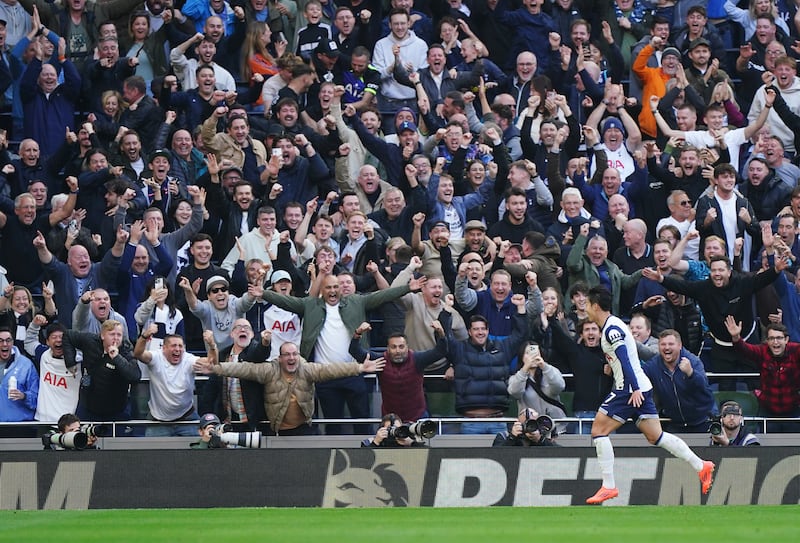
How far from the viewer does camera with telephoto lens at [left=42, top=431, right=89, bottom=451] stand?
15617mm

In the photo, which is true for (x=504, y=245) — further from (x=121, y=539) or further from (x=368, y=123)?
(x=121, y=539)

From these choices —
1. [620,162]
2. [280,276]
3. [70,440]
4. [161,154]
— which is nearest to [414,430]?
[280,276]

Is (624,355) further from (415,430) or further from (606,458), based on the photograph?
(415,430)

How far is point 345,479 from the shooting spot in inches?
617

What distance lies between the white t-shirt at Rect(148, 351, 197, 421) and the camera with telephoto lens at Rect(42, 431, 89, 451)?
1.27 metres

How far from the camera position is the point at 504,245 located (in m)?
18.0

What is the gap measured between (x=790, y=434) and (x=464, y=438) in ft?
12.0

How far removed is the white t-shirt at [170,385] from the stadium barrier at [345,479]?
3.86 feet

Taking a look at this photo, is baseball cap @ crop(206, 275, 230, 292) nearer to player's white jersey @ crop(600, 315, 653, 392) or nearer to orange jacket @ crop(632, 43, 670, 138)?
player's white jersey @ crop(600, 315, 653, 392)

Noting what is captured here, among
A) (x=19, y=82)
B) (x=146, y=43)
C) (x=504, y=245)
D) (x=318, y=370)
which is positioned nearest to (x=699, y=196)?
(x=504, y=245)

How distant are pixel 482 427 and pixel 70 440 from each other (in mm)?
4440

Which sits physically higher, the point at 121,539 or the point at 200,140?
the point at 200,140

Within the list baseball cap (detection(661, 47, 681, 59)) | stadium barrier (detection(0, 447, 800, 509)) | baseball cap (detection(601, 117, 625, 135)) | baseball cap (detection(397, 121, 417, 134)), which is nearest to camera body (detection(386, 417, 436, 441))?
stadium barrier (detection(0, 447, 800, 509))

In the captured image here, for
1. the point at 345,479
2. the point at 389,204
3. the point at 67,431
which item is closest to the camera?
the point at 345,479
